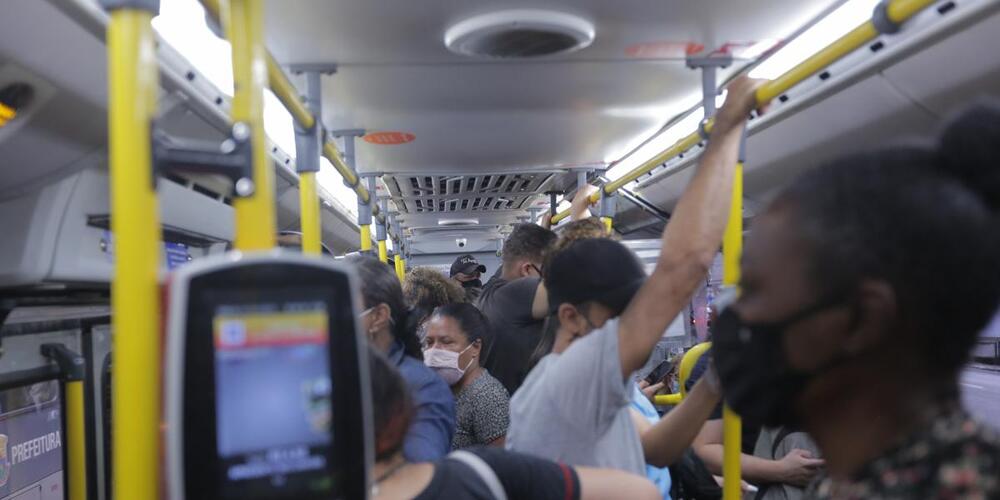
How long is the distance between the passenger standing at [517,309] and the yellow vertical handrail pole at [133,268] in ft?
8.62

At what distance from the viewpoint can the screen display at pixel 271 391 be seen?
964 millimetres

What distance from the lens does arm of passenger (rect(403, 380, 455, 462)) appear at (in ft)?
7.05

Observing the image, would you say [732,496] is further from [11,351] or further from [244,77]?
[11,351]

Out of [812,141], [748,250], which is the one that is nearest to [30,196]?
[748,250]

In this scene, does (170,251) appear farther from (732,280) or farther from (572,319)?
(732,280)

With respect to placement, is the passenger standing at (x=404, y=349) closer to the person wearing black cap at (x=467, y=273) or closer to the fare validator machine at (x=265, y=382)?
the fare validator machine at (x=265, y=382)

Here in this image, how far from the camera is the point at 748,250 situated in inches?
43.4

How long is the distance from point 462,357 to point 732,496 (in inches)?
53.4

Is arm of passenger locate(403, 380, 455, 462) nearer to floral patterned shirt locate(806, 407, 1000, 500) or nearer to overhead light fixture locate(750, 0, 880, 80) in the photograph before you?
floral patterned shirt locate(806, 407, 1000, 500)

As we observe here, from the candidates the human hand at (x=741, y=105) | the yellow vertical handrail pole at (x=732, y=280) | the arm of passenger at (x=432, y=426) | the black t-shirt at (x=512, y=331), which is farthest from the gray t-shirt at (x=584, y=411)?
the black t-shirt at (x=512, y=331)

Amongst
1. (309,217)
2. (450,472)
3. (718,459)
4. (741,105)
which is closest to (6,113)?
(309,217)

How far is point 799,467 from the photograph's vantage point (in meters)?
2.74

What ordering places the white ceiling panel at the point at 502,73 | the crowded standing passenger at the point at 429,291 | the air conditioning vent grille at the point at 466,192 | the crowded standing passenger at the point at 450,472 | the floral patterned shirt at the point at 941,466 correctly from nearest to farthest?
1. the floral patterned shirt at the point at 941,466
2. the crowded standing passenger at the point at 450,472
3. the white ceiling panel at the point at 502,73
4. the crowded standing passenger at the point at 429,291
5. the air conditioning vent grille at the point at 466,192

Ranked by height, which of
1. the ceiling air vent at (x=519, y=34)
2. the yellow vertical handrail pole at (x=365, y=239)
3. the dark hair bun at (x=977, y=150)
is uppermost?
the ceiling air vent at (x=519, y=34)
